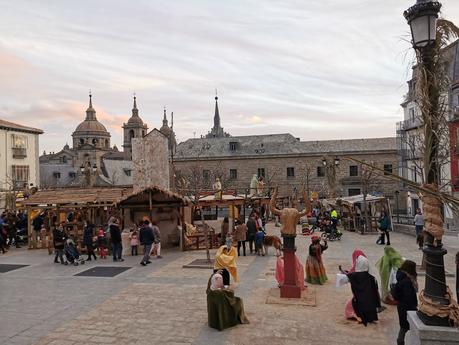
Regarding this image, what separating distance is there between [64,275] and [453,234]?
2000 centimetres

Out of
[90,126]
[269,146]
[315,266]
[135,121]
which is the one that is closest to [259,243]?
[315,266]

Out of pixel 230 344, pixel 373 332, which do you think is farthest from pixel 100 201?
pixel 373 332

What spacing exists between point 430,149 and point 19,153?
41414mm

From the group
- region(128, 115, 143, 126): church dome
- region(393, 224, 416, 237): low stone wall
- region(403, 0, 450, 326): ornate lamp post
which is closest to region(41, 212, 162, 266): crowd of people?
region(403, 0, 450, 326): ornate lamp post

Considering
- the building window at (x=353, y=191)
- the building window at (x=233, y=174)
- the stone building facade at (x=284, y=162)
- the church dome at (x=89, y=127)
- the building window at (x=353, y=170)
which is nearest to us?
the building window at (x=353, y=191)

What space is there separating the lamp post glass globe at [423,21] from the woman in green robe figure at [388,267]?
4.86m

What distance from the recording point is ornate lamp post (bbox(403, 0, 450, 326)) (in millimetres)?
4867

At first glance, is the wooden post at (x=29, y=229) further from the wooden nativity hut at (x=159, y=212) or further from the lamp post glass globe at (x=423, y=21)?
the lamp post glass globe at (x=423, y=21)

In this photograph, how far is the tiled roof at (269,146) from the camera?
5019 cm

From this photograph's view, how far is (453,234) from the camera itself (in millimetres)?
21172

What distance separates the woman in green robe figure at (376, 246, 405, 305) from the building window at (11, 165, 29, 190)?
1453 inches

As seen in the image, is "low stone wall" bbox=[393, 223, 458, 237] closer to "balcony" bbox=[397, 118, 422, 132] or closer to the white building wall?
"balcony" bbox=[397, 118, 422, 132]

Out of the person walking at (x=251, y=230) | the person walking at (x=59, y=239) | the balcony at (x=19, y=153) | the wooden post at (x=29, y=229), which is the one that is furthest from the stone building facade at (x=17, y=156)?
the person walking at (x=251, y=230)

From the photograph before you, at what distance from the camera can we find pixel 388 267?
8.47 m
